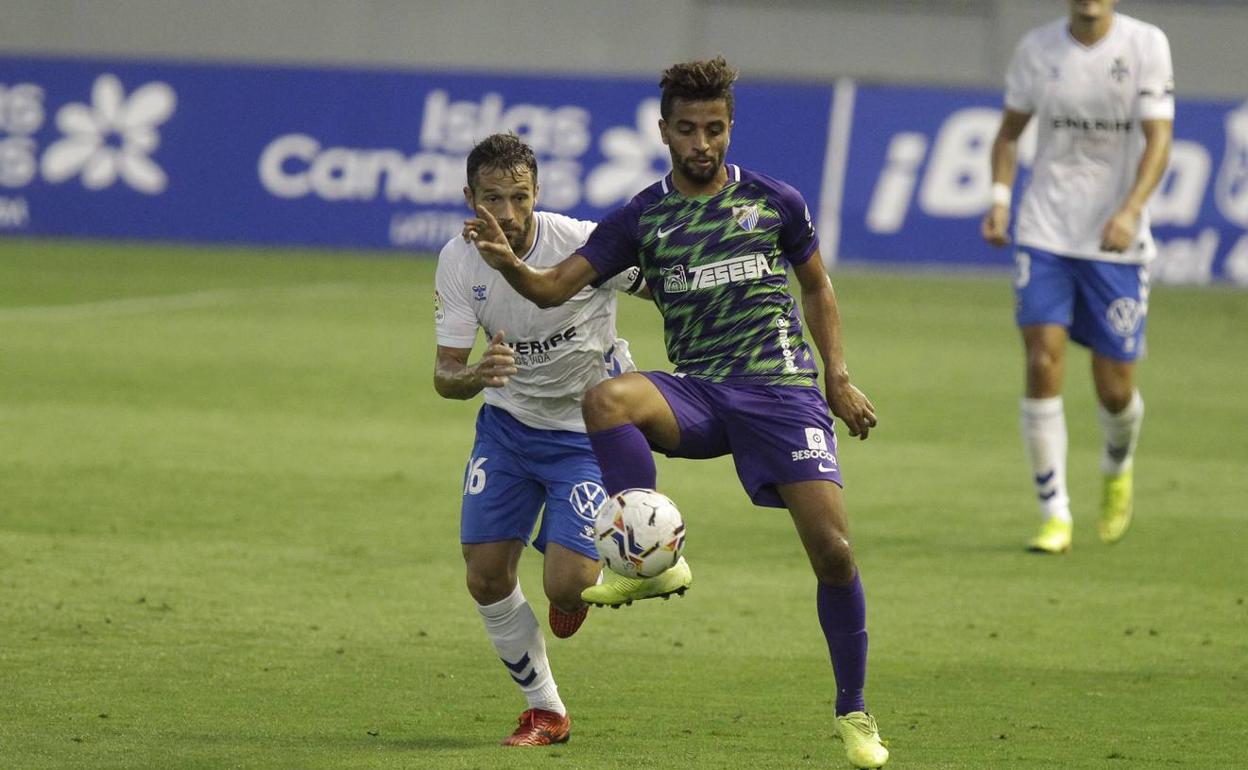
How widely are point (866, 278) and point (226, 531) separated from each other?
15519mm

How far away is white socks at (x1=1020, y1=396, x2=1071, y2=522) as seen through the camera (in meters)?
9.60

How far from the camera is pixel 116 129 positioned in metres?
25.1

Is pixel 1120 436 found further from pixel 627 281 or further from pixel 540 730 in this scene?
pixel 540 730

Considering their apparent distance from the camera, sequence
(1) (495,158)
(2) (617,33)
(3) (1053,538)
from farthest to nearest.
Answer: (2) (617,33)
(3) (1053,538)
(1) (495,158)

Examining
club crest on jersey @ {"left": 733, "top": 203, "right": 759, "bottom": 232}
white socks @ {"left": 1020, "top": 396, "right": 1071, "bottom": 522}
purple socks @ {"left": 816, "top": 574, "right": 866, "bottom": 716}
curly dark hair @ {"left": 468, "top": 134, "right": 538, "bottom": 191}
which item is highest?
curly dark hair @ {"left": 468, "top": 134, "right": 538, "bottom": 191}

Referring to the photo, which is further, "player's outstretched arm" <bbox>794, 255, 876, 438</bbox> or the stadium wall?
the stadium wall

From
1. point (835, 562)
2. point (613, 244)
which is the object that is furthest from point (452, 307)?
point (835, 562)

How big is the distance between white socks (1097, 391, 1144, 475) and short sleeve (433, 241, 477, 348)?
4301 millimetres

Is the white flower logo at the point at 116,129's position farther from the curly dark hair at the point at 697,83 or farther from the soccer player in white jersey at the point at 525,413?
the curly dark hair at the point at 697,83

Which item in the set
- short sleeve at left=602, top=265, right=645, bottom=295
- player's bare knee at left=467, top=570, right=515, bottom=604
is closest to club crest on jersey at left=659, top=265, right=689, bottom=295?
short sleeve at left=602, top=265, right=645, bottom=295

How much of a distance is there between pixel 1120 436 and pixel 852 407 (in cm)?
434

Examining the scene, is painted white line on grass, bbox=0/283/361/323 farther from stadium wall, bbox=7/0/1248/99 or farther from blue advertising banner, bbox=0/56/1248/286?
stadium wall, bbox=7/0/1248/99

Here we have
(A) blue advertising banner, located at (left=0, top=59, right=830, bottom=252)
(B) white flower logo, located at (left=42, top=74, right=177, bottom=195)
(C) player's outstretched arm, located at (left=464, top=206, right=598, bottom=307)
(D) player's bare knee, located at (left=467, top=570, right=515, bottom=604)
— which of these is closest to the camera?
(C) player's outstretched arm, located at (left=464, top=206, right=598, bottom=307)

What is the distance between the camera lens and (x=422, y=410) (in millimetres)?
13766
